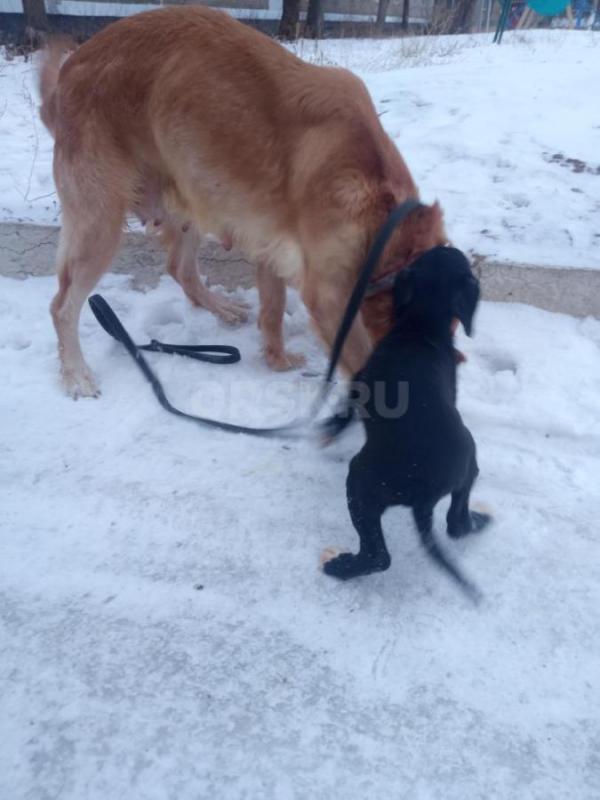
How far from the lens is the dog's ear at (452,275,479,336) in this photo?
A: 210 centimetres

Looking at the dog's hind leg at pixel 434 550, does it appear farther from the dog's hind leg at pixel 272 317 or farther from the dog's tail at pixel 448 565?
the dog's hind leg at pixel 272 317

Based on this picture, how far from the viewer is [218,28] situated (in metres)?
2.93

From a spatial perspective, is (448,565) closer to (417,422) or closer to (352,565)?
(352,565)

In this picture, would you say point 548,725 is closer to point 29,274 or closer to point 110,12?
point 29,274

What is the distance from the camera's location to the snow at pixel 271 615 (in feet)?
5.09

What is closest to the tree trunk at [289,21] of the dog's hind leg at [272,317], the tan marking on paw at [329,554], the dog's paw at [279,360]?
the dog's hind leg at [272,317]

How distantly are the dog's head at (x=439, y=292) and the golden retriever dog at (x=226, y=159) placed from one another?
344mm

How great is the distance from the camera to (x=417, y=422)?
1846mm

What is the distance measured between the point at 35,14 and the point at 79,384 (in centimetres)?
1226

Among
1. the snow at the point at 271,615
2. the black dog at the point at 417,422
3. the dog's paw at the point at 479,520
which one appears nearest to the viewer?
the snow at the point at 271,615

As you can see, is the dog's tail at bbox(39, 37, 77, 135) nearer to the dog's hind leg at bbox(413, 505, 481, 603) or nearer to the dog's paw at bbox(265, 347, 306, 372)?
the dog's paw at bbox(265, 347, 306, 372)

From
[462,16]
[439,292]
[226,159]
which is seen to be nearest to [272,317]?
[226,159]

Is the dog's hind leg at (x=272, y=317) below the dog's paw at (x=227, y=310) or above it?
above

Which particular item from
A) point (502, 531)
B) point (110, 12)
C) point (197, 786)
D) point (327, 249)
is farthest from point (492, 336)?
point (110, 12)
